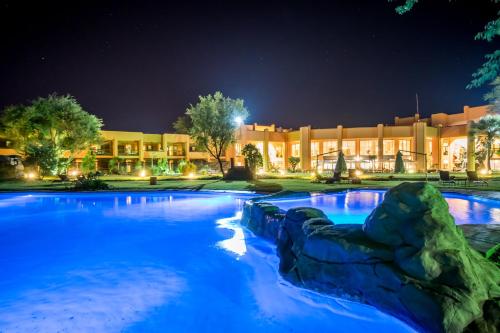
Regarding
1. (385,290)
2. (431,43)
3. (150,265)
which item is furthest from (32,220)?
(431,43)

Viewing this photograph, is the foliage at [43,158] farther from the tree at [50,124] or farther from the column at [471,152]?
the column at [471,152]

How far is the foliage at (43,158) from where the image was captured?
2748cm

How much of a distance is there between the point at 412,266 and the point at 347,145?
4337 centimetres

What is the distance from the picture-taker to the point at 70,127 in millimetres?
30609

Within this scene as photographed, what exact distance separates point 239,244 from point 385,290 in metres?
4.45

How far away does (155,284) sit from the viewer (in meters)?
5.65

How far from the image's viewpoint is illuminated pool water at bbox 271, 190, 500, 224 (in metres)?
10.4

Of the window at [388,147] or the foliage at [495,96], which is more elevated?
the foliage at [495,96]

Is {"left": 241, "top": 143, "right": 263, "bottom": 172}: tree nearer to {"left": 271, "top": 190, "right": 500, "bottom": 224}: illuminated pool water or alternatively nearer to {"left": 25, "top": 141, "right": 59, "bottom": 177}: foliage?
{"left": 271, "top": 190, "right": 500, "bottom": 224}: illuminated pool water

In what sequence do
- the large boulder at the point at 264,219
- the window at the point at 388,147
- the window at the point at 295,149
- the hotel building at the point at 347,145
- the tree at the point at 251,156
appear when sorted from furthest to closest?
1. the window at the point at 295,149
2. the window at the point at 388,147
3. the hotel building at the point at 347,145
4. the tree at the point at 251,156
5. the large boulder at the point at 264,219

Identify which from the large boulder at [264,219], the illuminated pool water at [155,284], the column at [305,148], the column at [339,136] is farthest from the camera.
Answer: the column at [305,148]

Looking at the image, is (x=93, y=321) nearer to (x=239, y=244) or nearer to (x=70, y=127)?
(x=239, y=244)

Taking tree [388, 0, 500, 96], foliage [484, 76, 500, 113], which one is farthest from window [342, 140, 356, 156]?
tree [388, 0, 500, 96]

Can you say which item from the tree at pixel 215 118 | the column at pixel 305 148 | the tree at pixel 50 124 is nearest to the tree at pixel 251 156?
the tree at pixel 215 118
